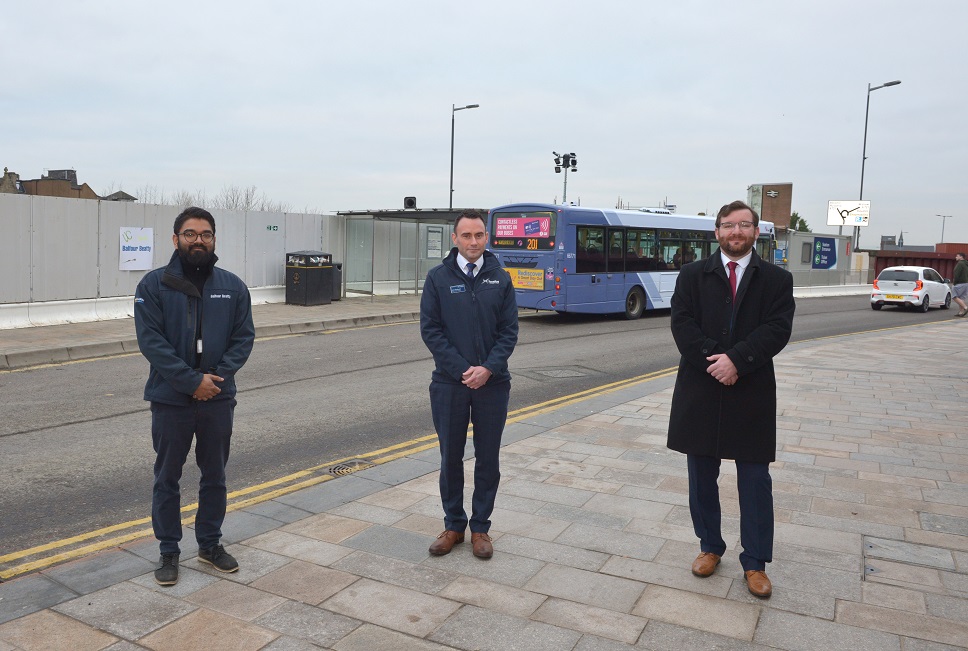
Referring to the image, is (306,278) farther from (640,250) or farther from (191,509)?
(191,509)

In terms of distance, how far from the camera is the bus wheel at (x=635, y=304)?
67.9ft

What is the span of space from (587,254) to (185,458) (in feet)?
51.2

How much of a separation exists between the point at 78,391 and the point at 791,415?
27.3 feet

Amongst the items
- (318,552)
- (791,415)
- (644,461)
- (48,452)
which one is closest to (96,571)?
(318,552)

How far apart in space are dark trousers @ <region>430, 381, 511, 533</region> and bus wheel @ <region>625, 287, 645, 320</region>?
54.1 ft

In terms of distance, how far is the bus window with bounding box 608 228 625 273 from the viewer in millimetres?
19625

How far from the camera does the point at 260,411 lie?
28.4ft

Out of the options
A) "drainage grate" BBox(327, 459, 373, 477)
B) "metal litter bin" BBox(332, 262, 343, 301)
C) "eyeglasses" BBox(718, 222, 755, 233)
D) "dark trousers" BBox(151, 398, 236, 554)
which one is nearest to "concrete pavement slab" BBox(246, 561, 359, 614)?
"dark trousers" BBox(151, 398, 236, 554)

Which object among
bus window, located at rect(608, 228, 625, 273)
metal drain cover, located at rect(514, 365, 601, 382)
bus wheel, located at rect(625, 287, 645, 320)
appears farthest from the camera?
bus wheel, located at rect(625, 287, 645, 320)

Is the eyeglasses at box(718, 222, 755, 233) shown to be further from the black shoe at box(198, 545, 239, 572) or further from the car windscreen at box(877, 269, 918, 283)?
the car windscreen at box(877, 269, 918, 283)

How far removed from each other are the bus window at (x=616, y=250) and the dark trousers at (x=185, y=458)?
16.2 m

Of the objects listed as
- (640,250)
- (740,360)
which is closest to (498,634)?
(740,360)

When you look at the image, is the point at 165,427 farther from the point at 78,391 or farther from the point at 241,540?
the point at 78,391

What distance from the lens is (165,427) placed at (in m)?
4.09
